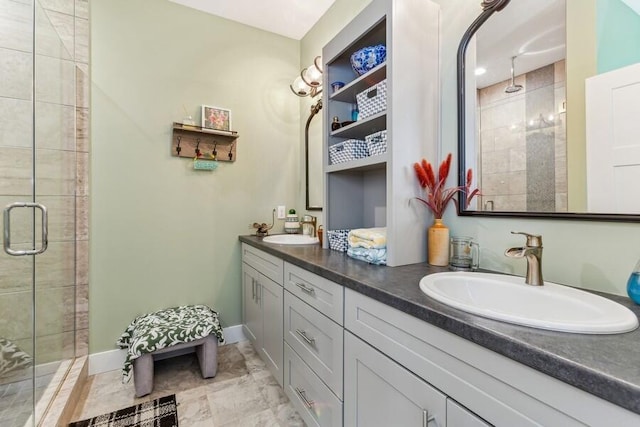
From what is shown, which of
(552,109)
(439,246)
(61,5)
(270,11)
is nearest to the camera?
(552,109)

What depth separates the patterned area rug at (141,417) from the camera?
149cm

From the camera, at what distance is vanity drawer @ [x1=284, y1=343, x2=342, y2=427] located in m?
1.20

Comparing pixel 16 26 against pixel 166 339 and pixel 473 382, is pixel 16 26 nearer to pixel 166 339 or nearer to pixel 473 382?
pixel 166 339

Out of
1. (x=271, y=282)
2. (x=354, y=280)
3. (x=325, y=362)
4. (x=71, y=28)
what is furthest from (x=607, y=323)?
(x=71, y=28)

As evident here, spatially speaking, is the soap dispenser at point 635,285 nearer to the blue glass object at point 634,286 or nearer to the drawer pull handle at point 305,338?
the blue glass object at point 634,286

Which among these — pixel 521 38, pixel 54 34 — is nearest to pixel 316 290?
pixel 521 38

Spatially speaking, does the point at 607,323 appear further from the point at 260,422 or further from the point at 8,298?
the point at 8,298

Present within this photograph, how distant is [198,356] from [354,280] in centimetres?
160

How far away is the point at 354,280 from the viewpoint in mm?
1053

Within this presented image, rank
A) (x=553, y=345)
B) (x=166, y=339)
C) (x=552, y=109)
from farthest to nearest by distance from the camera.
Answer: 1. (x=166, y=339)
2. (x=552, y=109)
3. (x=553, y=345)

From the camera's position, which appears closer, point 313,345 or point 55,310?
point 313,345

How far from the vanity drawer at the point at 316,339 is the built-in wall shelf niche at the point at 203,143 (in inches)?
51.2

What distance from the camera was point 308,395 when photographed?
1.39 metres

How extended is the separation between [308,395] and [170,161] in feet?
5.96
